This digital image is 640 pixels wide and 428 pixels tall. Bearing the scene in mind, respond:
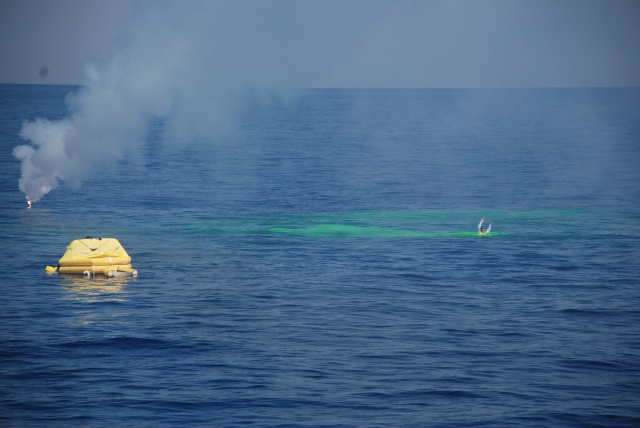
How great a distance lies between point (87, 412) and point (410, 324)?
2578 centimetres

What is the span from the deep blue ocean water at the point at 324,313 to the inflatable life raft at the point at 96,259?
4.75 ft

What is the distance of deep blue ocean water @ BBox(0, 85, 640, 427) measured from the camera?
4991cm

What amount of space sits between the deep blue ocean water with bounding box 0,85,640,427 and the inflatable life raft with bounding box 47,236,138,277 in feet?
4.75

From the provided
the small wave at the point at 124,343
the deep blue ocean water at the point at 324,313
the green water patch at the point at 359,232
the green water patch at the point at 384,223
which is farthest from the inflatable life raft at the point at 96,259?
the green water patch at the point at 359,232

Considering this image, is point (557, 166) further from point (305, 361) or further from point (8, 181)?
point (305, 361)

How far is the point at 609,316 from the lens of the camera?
68.7 m

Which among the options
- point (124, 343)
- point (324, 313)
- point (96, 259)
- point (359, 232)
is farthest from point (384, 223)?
point (124, 343)

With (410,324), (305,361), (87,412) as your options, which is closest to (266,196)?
(410,324)

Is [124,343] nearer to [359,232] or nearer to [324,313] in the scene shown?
[324,313]

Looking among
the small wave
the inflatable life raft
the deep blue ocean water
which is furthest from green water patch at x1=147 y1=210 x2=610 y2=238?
the small wave

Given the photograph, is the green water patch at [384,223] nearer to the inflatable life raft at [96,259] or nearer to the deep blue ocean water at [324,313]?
the deep blue ocean water at [324,313]

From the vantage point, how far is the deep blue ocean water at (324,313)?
49906 millimetres

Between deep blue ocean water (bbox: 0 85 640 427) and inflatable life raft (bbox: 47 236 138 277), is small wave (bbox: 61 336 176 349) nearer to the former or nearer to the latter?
deep blue ocean water (bbox: 0 85 640 427)

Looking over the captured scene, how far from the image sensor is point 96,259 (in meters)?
77.2
